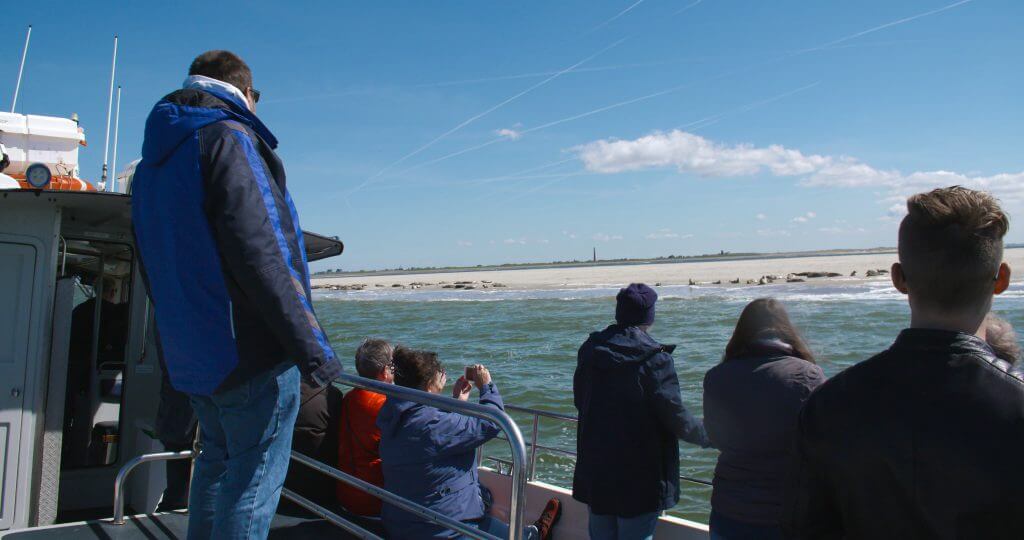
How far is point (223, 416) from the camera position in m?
2.28

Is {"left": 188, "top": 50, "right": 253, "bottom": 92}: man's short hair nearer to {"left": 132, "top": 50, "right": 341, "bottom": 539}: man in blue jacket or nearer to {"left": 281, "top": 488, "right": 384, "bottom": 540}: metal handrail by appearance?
{"left": 132, "top": 50, "right": 341, "bottom": 539}: man in blue jacket

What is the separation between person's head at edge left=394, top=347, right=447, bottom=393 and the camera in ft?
12.2

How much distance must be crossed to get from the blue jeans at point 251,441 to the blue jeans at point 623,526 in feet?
5.89

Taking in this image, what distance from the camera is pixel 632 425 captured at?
11.4 ft

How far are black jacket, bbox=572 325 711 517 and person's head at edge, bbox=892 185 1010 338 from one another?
2.03m

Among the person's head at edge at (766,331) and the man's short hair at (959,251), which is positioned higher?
the man's short hair at (959,251)

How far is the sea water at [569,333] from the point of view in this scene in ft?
32.8

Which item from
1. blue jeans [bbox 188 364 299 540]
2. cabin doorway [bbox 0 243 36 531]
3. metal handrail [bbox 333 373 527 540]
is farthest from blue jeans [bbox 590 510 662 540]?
cabin doorway [bbox 0 243 36 531]

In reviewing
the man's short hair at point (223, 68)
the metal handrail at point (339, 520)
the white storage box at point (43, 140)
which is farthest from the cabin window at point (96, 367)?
the man's short hair at point (223, 68)

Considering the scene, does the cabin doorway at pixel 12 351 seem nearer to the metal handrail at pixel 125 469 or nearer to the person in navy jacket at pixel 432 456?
the metal handrail at pixel 125 469

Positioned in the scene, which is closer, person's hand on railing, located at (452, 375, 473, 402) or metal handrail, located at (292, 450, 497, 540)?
metal handrail, located at (292, 450, 497, 540)

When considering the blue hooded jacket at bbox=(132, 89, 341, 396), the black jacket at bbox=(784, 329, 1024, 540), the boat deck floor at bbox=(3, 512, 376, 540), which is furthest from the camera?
the boat deck floor at bbox=(3, 512, 376, 540)

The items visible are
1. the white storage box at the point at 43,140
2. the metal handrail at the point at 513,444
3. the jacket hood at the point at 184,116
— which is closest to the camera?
the jacket hood at the point at 184,116

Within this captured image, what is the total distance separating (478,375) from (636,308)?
32.7 inches
